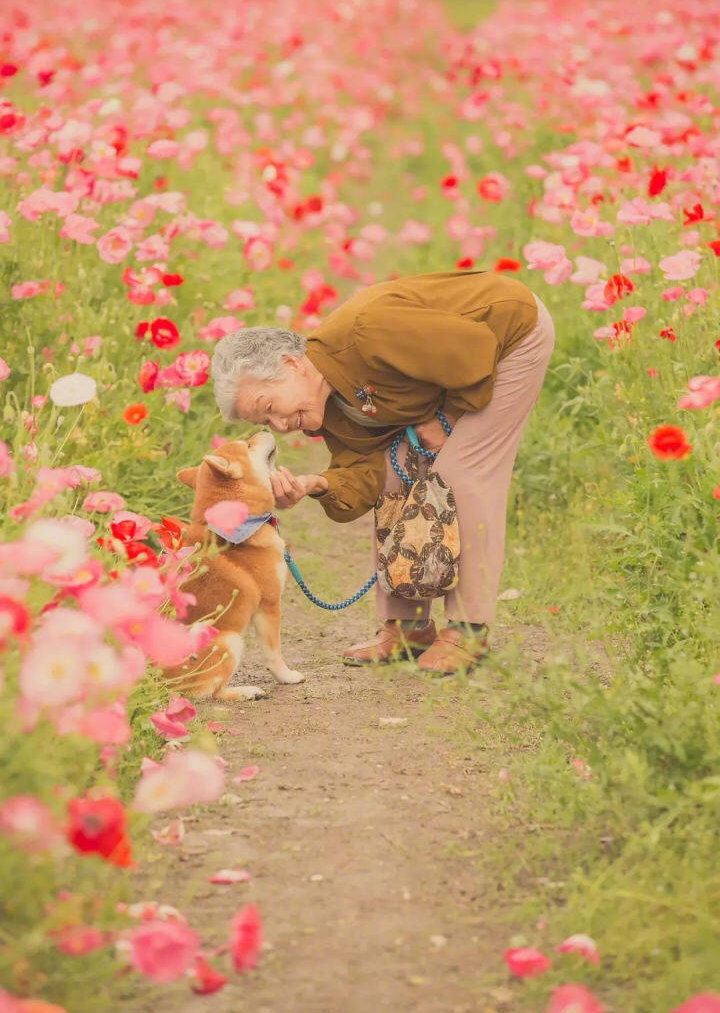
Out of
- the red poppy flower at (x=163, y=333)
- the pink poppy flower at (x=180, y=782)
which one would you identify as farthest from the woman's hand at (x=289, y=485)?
the pink poppy flower at (x=180, y=782)

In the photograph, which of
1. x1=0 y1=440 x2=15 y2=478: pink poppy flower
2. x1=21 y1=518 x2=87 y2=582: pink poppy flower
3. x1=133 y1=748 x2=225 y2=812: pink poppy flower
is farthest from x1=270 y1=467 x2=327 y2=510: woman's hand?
x1=133 y1=748 x2=225 y2=812: pink poppy flower

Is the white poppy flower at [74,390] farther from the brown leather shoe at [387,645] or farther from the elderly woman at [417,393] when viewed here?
the brown leather shoe at [387,645]

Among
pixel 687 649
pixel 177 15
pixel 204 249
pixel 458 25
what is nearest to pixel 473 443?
pixel 687 649

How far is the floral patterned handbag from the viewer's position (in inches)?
158

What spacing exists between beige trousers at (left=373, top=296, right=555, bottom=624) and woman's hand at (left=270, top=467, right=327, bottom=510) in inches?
14.0

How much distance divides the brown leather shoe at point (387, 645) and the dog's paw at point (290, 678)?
0.23 m

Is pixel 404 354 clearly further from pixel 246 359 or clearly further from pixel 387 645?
pixel 387 645

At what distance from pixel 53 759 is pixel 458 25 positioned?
573 inches

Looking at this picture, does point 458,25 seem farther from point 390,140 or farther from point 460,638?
point 460,638

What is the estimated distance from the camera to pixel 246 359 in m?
3.76

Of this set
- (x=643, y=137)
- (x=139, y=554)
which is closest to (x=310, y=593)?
(x=139, y=554)

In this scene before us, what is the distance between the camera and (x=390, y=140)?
37.0 ft

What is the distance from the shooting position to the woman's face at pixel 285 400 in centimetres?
379

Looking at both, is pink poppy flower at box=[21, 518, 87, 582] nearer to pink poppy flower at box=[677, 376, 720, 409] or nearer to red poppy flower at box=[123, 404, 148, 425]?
pink poppy flower at box=[677, 376, 720, 409]
